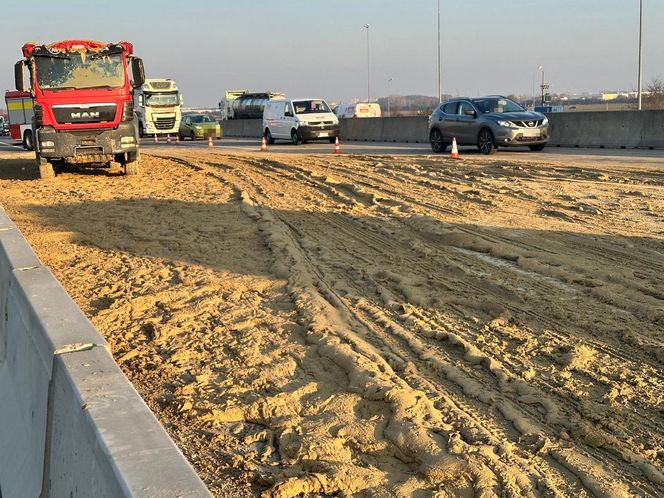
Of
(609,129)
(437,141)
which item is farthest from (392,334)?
(609,129)

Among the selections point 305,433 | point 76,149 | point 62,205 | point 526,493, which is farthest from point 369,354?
point 76,149

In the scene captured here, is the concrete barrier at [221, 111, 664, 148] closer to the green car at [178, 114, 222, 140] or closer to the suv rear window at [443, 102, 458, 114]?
the suv rear window at [443, 102, 458, 114]

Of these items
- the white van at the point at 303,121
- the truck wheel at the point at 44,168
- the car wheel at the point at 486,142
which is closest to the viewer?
the truck wheel at the point at 44,168

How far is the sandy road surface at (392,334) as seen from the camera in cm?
390

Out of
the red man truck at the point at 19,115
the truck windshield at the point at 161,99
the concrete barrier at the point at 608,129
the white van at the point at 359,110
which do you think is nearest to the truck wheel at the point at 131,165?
the concrete barrier at the point at 608,129

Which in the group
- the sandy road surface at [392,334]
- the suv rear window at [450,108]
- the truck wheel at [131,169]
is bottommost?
the sandy road surface at [392,334]

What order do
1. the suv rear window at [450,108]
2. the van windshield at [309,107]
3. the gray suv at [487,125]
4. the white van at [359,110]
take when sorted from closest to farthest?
the gray suv at [487,125] → the suv rear window at [450,108] → the van windshield at [309,107] → the white van at [359,110]

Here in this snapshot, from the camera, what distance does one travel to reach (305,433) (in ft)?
13.9

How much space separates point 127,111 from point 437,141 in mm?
10176

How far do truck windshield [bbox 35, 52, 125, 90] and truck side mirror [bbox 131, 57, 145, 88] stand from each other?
250 mm

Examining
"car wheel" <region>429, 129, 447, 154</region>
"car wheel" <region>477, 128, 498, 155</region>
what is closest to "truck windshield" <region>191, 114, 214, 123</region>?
"car wheel" <region>429, 129, 447, 154</region>

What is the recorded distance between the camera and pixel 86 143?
1797 centimetres

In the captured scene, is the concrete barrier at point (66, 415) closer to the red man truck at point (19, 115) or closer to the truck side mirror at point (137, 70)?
the truck side mirror at point (137, 70)

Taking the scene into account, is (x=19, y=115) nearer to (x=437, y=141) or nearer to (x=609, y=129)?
(x=437, y=141)
